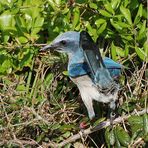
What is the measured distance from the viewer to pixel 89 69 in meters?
3.61

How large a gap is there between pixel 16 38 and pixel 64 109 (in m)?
0.57

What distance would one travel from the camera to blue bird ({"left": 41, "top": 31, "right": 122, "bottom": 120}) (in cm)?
350

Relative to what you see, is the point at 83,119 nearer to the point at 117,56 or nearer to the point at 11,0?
the point at 117,56

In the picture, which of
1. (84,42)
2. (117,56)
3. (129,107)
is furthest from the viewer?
(117,56)

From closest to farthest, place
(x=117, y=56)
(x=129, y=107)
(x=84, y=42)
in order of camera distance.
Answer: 1. (x=84, y=42)
2. (x=129, y=107)
3. (x=117, y=56)

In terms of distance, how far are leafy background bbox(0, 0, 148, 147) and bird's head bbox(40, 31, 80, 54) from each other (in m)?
0.30

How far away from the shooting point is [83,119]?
3963mm

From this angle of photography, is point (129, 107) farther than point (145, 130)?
Yes

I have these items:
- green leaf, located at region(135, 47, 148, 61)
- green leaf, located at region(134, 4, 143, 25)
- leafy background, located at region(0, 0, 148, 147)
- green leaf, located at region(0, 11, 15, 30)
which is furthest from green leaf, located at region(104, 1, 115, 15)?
green leaf, located at region(0, 11, 15, 30)

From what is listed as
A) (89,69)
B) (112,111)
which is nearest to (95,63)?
(89,69)

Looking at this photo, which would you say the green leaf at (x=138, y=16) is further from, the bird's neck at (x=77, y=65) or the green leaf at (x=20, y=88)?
A: the green leaf at (x=20, y=88)

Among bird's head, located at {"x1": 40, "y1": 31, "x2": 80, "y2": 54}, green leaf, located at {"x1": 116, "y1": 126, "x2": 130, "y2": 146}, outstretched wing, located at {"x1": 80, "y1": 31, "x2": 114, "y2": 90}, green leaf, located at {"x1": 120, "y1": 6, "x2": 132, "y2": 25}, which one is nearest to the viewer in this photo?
outstretched wing, located at {"x1": 80, "y1": 31, "x2": 114, "y2": 90}

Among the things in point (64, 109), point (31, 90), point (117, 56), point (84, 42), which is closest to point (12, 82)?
point (31, 90)

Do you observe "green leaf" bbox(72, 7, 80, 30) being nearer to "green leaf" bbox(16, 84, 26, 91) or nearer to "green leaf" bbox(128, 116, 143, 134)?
"green leaf" bbox(16, 84, 26, 91)
